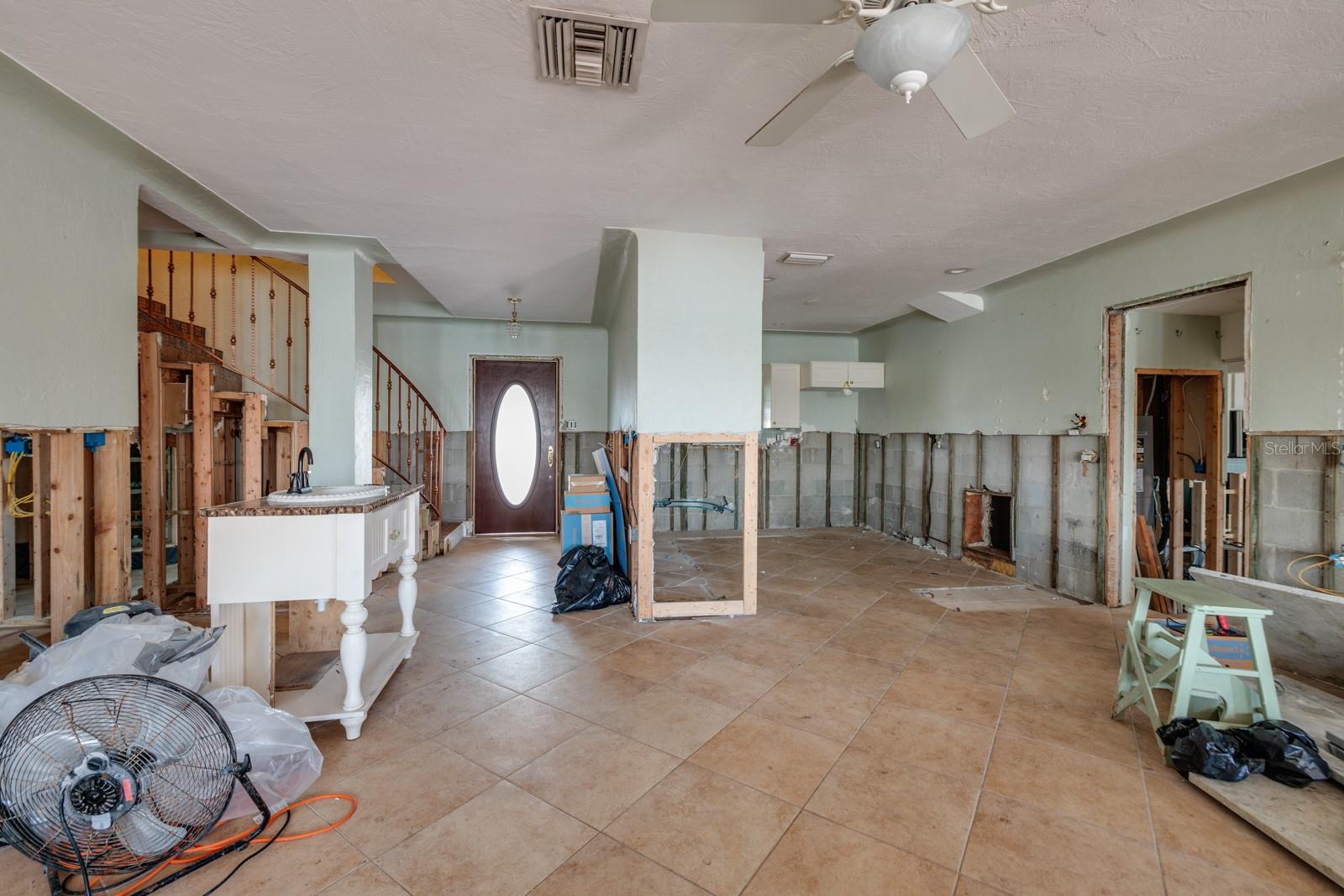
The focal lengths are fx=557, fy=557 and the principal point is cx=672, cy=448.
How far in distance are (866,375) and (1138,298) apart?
324 centimetres

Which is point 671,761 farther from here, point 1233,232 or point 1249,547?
point 1233,232

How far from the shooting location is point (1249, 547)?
131 inches

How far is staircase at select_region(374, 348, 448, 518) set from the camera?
6.29 metres

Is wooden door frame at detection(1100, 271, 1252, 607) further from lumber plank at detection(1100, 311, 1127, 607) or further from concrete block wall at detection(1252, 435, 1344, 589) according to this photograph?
concrete block wall at detection(1252, 435, 1344, 589)

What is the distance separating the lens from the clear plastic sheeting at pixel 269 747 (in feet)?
6.28

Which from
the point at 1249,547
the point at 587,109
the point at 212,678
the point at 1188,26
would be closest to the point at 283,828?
the point at 212,678

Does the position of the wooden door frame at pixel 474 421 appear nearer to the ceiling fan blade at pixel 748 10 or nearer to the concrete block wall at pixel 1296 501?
the ceiling fan blade at pixel 748 10

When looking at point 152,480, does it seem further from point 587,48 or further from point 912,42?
point 912,42

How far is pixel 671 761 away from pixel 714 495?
5311 mm

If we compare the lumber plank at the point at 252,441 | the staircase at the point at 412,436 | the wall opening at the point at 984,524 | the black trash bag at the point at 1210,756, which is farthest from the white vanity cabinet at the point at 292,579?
the wall opening at the point at 984,524

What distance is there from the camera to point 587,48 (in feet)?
6.14

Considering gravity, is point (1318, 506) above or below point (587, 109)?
below

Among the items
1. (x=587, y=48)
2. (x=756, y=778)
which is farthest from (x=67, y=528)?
(x=756, y=778)

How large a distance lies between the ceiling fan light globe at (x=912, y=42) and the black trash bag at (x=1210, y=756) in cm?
250
